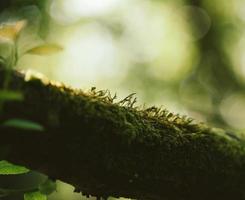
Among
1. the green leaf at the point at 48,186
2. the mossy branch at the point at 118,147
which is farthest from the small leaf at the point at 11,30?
the green leaf at the point at 48,186

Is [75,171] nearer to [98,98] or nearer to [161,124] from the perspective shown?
[98,98]

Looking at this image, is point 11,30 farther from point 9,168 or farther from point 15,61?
point 9,168

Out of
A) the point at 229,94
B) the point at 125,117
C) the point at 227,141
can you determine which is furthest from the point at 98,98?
the point at 229,94

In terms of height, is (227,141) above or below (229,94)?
below

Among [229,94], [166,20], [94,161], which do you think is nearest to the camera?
[94,161]

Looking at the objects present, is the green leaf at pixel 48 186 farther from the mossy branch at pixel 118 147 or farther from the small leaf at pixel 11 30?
the small leaf at pixel 11 30

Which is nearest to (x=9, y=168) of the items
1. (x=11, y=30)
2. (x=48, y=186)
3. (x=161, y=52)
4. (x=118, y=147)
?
(x=48, y=186)
